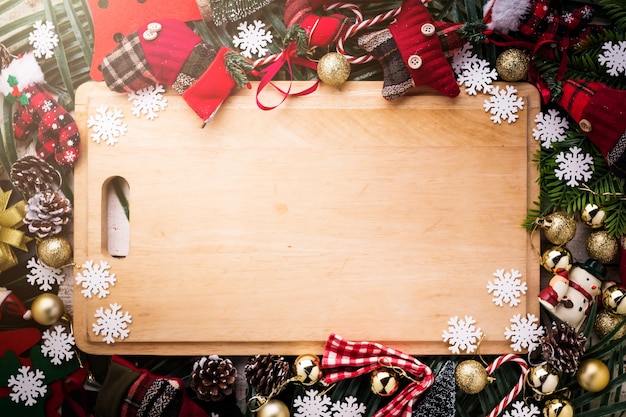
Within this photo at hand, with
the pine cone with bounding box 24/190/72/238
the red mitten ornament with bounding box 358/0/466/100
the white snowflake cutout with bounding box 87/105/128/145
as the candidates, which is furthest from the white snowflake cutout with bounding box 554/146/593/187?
the pine cone with bounding box 24/190/72/238

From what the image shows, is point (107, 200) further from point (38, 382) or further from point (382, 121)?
point (382, 121)

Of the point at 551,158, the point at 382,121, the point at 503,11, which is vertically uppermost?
the point at 503,11

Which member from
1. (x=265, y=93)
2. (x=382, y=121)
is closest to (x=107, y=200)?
(x=265, y=93)

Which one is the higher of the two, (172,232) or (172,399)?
(172,232)

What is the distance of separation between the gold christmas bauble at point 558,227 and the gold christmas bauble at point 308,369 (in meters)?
0.52

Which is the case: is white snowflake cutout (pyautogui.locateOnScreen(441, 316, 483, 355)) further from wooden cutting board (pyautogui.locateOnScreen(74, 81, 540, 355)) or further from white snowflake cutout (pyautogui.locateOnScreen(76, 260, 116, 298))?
white snowflake cutout (pyautogui.locateOnScreen(76, 260, 116, 298))

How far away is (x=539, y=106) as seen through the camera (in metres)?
1.10

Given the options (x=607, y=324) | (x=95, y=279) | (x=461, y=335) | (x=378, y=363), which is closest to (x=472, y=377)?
(x=461, y=335)

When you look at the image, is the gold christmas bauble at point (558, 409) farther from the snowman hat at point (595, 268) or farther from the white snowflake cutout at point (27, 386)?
the white snowflake cutout at point (27, 386)

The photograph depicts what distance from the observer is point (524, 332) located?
43.6 inches

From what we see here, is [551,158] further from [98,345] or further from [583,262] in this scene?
[98,345]

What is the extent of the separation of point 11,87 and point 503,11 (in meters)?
0.97

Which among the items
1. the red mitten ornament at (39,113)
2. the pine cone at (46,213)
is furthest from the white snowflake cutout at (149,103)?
the pine cone at (46,213)

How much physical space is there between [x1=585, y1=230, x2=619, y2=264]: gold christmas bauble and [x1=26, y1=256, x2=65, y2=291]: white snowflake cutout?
1.07 meters
